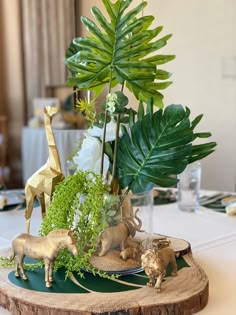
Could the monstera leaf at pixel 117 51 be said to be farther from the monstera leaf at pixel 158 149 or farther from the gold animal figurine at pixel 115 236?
the gold animal figurine at pixel 115 236

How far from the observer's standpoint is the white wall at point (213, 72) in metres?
2.65

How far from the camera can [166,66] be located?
2182 mm

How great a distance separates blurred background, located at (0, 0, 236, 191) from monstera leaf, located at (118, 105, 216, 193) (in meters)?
0.17

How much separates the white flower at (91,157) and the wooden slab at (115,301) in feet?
0.79

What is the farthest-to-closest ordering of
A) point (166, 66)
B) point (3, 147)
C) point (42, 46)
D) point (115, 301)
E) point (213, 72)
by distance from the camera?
point (42, 46)
point (3, 147)
point (213, 72)
point (166, 66)
point (115, 301)

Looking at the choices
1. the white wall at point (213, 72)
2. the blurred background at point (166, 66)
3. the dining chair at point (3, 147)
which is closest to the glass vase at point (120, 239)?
the blurred background at point (166, 66)

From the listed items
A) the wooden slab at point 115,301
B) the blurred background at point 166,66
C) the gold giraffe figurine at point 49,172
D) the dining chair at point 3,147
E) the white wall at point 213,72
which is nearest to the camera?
the wooden slab at point 115,301

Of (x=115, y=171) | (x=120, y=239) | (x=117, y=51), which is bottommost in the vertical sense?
(x=120, y=239)

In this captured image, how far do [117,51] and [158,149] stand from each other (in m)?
0.19

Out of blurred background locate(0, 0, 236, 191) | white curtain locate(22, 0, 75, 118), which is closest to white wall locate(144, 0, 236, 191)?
blurred background locate(0, 0, 236, 191)

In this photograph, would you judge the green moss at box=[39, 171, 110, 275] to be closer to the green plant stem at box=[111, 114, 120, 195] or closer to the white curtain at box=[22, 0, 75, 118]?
the green plant stem at box=[111, 114, 120, 195]

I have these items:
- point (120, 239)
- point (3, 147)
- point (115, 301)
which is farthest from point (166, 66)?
point (3, 147)

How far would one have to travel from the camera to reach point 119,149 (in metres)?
0.86

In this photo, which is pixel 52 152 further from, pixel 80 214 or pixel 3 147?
pixel 3 147
